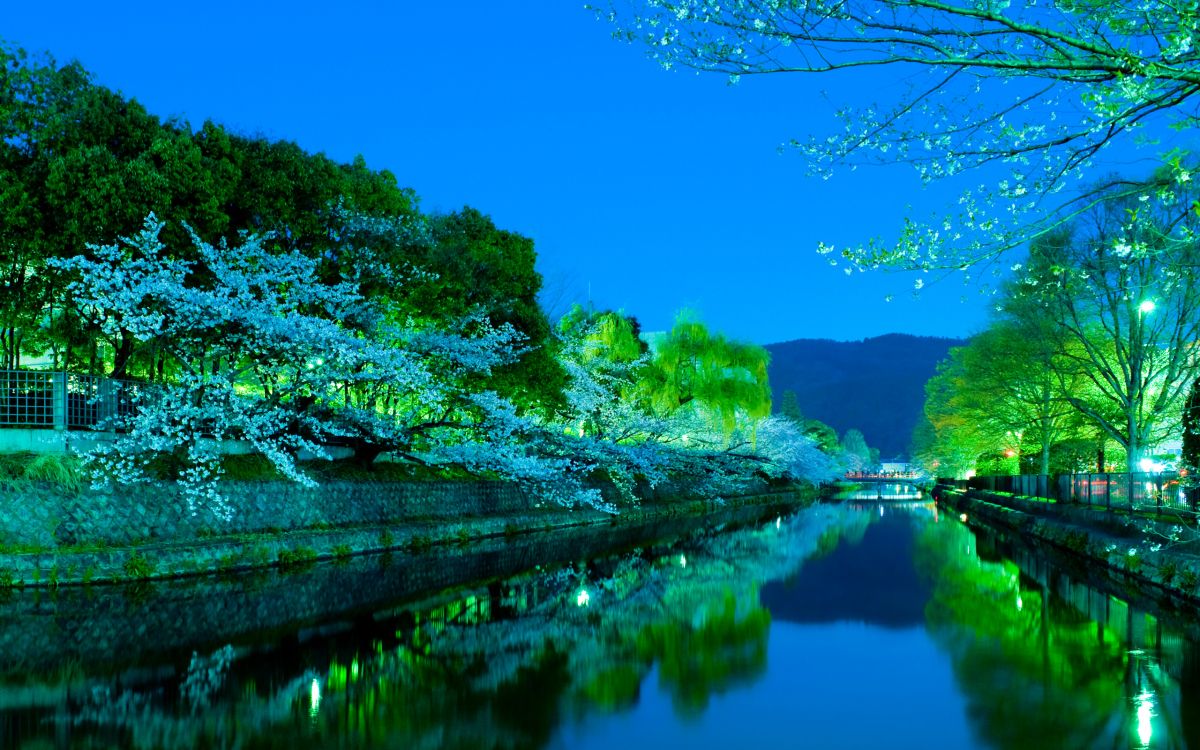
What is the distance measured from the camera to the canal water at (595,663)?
7.13 metres

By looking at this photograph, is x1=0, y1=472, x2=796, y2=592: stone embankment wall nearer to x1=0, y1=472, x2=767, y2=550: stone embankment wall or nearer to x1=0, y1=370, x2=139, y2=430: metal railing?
x1=0, y1=472, x2=767, y2=550: stone embankment wall

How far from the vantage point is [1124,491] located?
23.4 m

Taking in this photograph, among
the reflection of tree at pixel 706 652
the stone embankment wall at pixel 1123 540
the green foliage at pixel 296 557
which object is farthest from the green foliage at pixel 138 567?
the stone embankment wall at pixel 1123 540

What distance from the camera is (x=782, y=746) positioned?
6.88 meters

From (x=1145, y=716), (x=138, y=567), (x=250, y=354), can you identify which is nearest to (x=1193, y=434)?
(x=1145, y=716)

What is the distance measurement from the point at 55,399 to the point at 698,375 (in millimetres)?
29517

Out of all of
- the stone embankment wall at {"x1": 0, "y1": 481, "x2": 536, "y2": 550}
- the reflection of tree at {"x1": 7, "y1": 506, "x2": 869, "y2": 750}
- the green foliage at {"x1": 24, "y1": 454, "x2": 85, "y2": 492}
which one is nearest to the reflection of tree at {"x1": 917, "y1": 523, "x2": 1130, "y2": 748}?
the reflection of tree at {"x1": 7, "y1": 506, "x2": 869, "y2": 750}

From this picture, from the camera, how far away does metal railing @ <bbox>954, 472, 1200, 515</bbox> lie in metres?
20.4

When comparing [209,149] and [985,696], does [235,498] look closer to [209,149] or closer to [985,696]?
[209,149]

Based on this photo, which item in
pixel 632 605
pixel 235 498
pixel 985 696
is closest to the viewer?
pixel 985 696

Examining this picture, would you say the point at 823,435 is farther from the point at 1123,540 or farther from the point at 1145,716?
the point at 1145,716

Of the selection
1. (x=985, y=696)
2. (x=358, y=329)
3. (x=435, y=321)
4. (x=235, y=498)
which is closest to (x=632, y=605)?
(x=985, y=696)

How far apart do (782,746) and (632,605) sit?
711cm

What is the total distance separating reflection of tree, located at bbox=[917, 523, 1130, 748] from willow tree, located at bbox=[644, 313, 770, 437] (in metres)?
27.1
